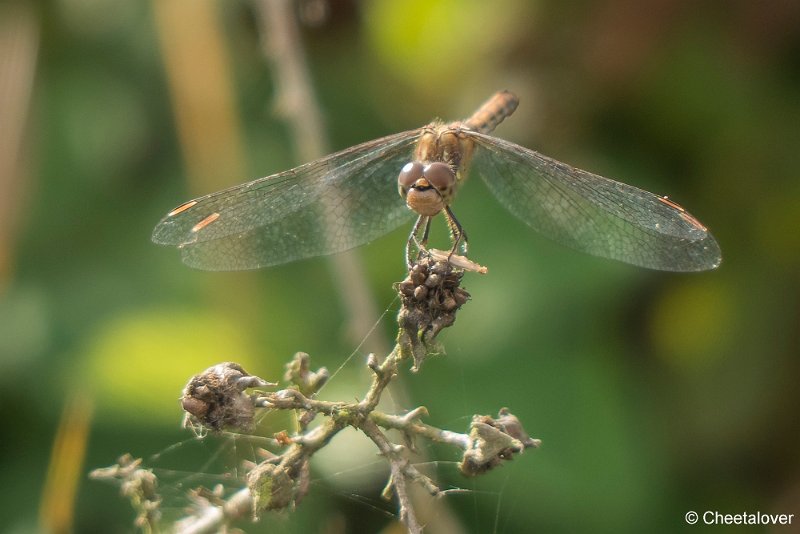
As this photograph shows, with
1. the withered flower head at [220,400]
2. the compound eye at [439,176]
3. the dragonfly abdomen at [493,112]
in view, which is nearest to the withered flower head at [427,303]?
the withered flower head at [220,400]

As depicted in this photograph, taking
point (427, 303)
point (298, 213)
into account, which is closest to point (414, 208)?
point (298, 213)

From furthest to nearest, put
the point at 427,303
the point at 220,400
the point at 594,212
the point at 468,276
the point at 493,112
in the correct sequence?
the point at 468,276
the point at 493,112
the point at 594,212
the point at 427,303
the point at 220,400

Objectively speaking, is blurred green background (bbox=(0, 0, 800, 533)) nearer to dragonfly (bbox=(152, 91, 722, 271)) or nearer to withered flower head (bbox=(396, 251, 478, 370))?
dragonfly (bbox=(152, 91, 722, 271))

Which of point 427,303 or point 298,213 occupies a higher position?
point 298,213

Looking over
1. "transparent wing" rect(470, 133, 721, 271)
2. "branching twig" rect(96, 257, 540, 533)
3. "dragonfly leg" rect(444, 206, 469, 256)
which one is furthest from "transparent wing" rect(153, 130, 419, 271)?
"branching twig" rect(96, 257, 540, 533)

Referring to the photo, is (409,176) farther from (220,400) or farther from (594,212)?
(220,400)

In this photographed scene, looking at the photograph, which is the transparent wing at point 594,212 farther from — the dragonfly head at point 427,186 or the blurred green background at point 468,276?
the blurred green background at point 468,276

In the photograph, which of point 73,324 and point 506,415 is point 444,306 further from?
point 73,324
